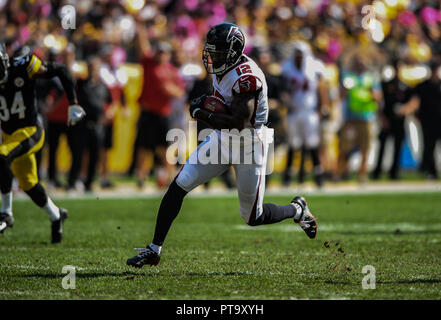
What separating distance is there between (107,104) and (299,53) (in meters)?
3.14

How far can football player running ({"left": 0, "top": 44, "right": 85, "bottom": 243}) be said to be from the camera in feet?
21.7

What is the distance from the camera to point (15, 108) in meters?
6.75

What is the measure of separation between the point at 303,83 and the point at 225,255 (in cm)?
677

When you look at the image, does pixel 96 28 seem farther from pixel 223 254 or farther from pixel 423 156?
pixel 223 254

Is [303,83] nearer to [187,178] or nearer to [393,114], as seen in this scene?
[393,114]

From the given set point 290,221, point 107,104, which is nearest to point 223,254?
point 290,221

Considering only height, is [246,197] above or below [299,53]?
below

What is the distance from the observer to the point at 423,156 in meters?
15.3

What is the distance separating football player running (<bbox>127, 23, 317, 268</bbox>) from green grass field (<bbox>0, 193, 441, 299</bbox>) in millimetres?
390

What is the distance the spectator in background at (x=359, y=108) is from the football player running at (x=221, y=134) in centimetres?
802

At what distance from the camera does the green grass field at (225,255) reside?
477cm

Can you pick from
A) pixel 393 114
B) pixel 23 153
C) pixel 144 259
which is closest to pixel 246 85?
pixel 144 259

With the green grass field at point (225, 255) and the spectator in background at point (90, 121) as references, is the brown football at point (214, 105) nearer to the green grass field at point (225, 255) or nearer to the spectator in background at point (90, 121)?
the green grass field at point (225, 255)
